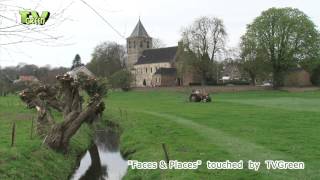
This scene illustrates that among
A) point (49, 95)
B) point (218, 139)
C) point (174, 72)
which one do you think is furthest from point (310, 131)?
point (174, 72)

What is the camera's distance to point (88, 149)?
92.4ft

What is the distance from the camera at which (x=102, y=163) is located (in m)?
23.9

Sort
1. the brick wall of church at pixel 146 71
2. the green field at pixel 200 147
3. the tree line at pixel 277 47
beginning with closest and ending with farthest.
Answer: the green field at pixel 200 147, the tree line at pixel 277 47, the brick wall of church at pixel 146 71

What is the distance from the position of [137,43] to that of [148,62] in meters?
9.44

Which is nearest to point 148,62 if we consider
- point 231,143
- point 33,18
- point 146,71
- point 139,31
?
point 146,71

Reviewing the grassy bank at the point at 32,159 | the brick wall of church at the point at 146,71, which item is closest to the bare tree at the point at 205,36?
the brick wall of church at the point at 146,71

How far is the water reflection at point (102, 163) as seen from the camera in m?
20.9

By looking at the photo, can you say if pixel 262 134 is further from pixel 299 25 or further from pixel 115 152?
pixel 299 25

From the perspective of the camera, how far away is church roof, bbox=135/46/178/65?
139 m

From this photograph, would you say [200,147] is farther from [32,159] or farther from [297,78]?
[297,78]

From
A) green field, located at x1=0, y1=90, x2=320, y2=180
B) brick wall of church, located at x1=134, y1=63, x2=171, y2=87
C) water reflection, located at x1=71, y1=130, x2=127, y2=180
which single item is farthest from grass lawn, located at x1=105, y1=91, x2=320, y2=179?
brick wall of church, located at x1=134, y1=63, x2=171, y2=87

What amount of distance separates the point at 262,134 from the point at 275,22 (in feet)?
241

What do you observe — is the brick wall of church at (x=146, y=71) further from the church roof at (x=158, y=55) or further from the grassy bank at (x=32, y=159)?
the grassy bank at (x=32, y=159)

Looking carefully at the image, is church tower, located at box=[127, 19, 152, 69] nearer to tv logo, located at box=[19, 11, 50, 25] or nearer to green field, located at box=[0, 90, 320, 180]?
green field, located at box=[0, 90, 320, 180]
